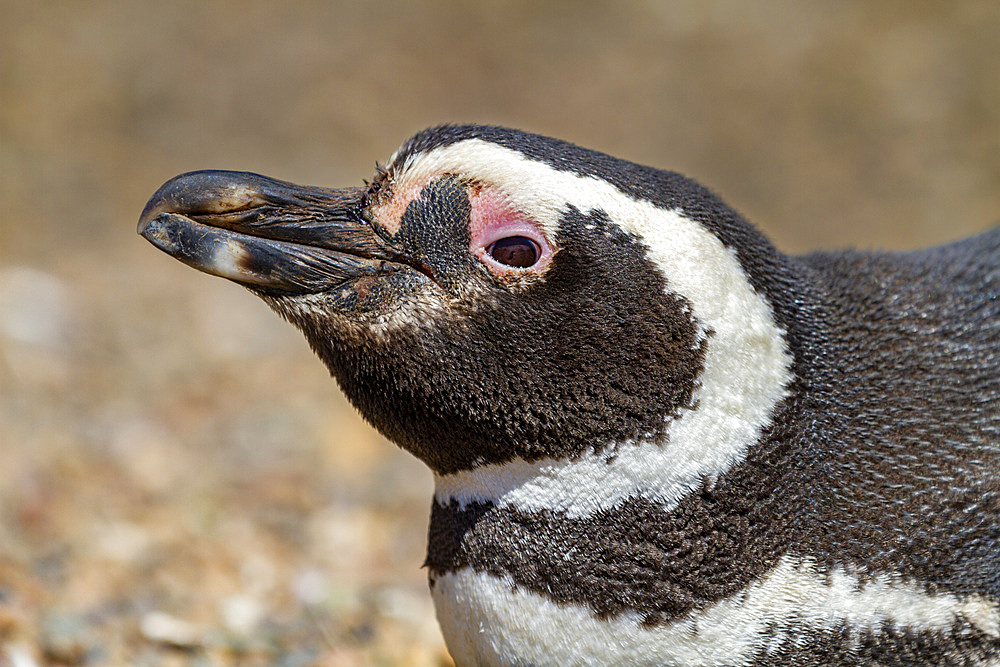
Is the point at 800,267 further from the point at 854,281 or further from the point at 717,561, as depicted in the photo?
the point at 717,561

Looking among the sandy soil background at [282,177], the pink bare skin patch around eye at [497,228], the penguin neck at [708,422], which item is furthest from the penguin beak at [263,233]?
the sandy soil background at [282,177]

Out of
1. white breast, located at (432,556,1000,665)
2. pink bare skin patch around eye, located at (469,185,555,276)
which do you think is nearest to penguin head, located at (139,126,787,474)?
pink bare skin patch around eye, located at (469,185,555,276)

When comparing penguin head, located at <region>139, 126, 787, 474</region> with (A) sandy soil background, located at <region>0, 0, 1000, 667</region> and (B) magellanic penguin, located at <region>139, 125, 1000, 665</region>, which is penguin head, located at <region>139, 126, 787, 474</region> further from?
(A) sandy soil background, located at <region>0, 0, 1000, 667</region>

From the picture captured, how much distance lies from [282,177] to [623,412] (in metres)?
7.31

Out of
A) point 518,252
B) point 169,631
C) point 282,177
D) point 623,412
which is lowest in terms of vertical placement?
point 169,631

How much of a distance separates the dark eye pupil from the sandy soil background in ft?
5.76

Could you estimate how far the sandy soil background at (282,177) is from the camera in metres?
3.89

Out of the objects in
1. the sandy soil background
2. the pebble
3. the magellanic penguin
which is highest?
the sandy soil background

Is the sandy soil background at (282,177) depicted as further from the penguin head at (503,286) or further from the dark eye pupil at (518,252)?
the dark eye pupil at (518,252)

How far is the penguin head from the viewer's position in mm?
2145

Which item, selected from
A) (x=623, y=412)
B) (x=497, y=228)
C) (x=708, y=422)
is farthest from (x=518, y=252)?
(x=708, y=422)

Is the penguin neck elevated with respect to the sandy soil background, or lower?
lower

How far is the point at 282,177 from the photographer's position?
9.00m

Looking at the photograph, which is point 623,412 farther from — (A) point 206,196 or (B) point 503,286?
(A) point 206,196
